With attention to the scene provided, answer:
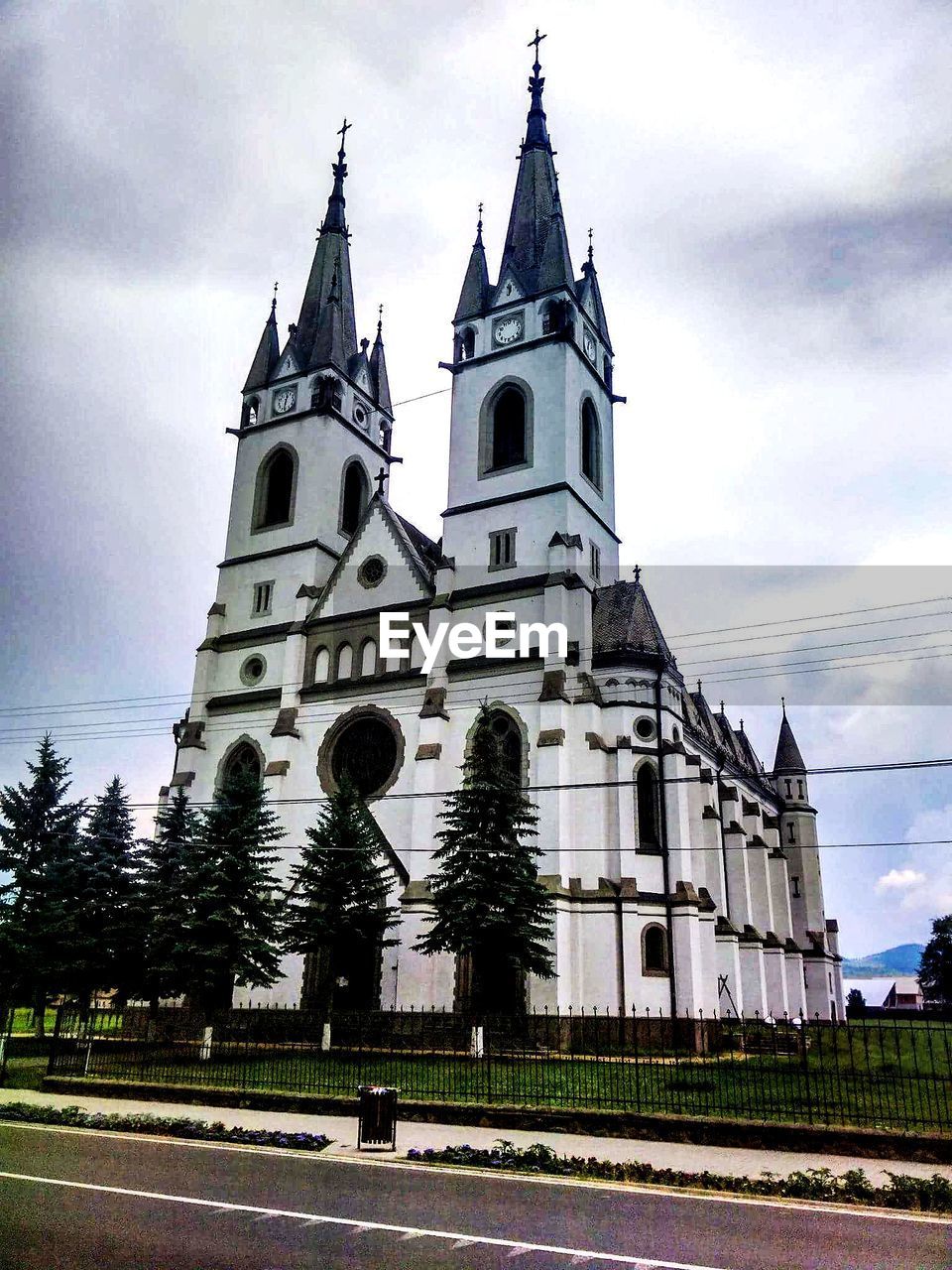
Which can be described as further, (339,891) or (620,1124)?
(339,891)

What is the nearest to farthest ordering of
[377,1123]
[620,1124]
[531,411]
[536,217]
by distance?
[377,1123] → [620,1124] → [531,411] → [536,217]

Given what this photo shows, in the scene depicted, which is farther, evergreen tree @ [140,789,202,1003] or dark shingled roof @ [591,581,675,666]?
dark shingled roof @ [591,581,675,666]

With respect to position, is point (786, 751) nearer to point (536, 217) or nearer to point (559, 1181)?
point (536, 217)

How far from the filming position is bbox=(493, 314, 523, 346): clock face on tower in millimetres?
41406

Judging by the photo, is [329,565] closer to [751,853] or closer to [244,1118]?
[751,853]

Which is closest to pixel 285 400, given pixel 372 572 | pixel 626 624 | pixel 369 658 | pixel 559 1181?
pixel 372 572

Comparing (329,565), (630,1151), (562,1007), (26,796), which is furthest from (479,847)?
(26,796)

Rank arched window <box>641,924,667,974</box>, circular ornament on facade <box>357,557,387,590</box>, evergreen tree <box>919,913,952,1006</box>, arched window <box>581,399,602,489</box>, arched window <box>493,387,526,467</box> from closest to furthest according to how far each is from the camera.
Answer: arched window <box>641,924,667,974</box>, circular ornament on facade <box>357,557,387,590</box>, arched window <box>493,387,526,467</box>, arched window <box>581,399,602,489</box>, evergreen tree <box>919,913,952,1006</box>

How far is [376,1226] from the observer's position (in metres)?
9.31

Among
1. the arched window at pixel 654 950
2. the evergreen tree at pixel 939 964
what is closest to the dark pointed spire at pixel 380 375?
the arched window at pixel 654 950

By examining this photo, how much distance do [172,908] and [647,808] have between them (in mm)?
15595

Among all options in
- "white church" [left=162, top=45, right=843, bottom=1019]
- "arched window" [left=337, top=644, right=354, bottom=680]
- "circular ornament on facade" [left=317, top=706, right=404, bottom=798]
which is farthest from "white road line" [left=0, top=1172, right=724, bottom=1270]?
"arched window" [left=337, top=644, right=354, bottom=680]

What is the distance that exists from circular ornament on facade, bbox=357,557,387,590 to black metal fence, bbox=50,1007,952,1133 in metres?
16.3

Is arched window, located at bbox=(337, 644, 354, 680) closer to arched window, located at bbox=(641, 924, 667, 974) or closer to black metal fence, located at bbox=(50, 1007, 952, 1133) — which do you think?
black metal fence, located at bbox=(50, 1007, 952, 1133)
